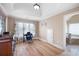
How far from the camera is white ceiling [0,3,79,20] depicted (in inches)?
71.0

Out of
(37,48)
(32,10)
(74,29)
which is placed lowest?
(37,48)

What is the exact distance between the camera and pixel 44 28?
2186mm

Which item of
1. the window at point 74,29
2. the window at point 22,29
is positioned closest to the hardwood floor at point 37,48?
the window at point 22,29

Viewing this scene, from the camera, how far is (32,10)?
196cm

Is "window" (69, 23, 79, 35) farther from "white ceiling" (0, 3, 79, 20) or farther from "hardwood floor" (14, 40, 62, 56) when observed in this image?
"hardwood floor" (14, 40, 62, 56)

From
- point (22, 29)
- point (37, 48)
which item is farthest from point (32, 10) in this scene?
point (37, 48)

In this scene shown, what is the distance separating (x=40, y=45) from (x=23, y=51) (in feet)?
1.41

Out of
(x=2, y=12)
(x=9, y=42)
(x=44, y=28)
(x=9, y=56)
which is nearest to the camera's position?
(x=9, y=56)

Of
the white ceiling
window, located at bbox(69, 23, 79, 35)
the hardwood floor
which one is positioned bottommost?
the hardwood floor

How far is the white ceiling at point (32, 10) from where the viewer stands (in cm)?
180

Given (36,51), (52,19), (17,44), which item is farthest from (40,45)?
(52,19)

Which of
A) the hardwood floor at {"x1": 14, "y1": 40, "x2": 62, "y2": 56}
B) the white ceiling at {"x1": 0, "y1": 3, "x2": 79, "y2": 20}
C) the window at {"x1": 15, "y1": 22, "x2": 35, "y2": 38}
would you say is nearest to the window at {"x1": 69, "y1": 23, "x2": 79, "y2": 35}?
the white ceiling at {"x1": 0, "y1": 3, "x2": 79, "y2": 20}

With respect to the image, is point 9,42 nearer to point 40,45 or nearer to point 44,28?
point 40,45

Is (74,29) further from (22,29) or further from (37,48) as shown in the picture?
(22,29)
